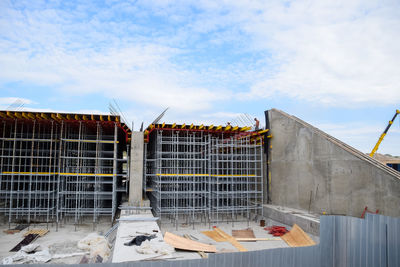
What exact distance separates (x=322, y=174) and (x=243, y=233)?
15.9ft

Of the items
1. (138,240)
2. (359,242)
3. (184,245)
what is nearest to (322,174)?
(359,242)

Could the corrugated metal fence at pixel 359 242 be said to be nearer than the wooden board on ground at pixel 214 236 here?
Yes

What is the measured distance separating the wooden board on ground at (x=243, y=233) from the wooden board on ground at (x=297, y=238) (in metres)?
1.64

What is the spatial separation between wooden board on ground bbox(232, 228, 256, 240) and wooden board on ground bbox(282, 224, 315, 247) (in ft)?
5.38

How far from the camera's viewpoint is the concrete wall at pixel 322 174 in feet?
37.1

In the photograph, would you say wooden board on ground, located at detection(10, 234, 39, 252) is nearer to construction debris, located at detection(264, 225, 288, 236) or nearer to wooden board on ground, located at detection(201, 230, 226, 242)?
wooden board on ground, located at detection(201, 230, 226, 242)

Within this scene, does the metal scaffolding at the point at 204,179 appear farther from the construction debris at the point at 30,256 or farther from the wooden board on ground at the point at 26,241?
the construction debris at the point at 30,256

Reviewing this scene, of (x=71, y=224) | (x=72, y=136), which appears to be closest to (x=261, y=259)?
(x=71, y=224)

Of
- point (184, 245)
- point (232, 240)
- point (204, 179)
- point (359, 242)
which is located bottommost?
point (232, 240)

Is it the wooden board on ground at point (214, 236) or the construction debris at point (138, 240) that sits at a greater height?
the construction debris at point (138, 240)

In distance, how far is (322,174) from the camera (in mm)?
13742

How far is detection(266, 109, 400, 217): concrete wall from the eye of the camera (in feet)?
37.1

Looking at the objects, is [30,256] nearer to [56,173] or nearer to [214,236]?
[56,173]

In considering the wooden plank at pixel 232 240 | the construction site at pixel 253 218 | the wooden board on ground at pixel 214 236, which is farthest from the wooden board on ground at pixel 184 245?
the wooden board on ground at pixel 214 236
